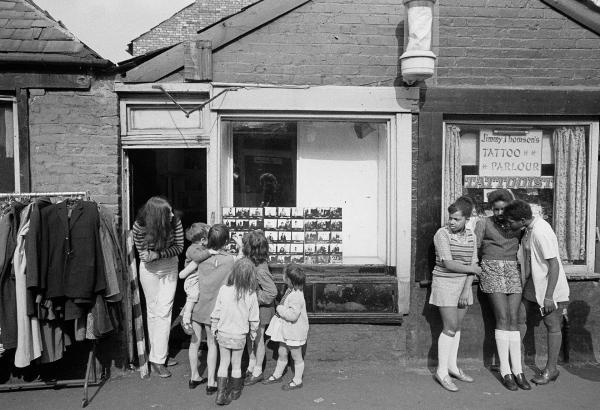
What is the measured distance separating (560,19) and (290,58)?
3.00m

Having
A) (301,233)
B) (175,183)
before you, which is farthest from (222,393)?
(175,183)

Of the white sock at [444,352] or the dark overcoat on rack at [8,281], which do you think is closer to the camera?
the dark overcoat on rack at [8,281]

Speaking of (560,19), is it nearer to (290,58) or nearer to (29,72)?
(290,58)

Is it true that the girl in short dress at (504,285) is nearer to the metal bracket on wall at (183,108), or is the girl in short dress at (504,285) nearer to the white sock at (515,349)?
the white sock at (515,349)

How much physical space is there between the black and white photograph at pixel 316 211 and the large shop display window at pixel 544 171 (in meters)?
0.02

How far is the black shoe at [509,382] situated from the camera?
490 centimetres

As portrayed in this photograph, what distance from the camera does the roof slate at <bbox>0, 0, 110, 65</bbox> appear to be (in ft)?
16.5

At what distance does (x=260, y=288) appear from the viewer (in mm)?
4805

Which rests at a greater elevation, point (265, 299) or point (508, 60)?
point (508, 60)

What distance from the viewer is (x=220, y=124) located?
215 inches

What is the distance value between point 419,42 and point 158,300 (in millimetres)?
3666

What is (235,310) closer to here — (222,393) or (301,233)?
(222,393)

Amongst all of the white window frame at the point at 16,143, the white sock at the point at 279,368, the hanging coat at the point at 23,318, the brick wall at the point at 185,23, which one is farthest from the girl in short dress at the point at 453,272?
the brick wall at the point at 185,23

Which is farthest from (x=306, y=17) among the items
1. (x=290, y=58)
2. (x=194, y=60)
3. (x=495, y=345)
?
(x=495, y=345)
